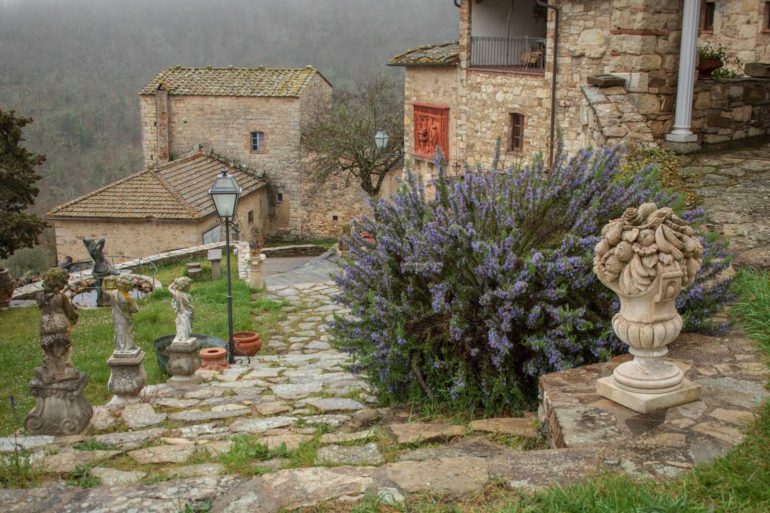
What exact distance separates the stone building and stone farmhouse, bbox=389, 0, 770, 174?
23.7 feet

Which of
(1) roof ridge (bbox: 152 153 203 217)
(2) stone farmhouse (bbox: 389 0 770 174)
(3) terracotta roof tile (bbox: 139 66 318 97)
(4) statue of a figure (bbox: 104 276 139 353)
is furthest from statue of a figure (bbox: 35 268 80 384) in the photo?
(3) terracotta roof tile (bbox: 139 66 318 97)

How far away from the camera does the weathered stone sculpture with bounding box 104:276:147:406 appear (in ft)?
22.9

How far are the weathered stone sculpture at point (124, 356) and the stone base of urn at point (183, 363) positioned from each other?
0.69 meters

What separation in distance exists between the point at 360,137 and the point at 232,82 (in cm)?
641

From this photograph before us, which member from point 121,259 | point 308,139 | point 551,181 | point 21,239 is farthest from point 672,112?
point 308,139

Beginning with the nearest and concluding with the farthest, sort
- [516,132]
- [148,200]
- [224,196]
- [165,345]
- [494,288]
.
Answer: [494,288], [165,345], [224,196], [516,132], [148,200]

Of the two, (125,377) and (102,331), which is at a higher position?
(125,377)

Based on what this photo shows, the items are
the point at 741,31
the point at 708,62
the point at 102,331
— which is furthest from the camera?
the point at 741,31

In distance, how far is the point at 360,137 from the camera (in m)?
25.8

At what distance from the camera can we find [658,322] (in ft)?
14.2

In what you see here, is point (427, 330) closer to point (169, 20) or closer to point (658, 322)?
point (658, 322)

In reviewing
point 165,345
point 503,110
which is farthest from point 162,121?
point 165,345

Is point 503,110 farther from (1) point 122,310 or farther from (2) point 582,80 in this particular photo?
(1) point 122,310

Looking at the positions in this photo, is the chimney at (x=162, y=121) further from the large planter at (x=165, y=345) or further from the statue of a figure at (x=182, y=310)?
the statue of a figure at (x=182, y=310)
